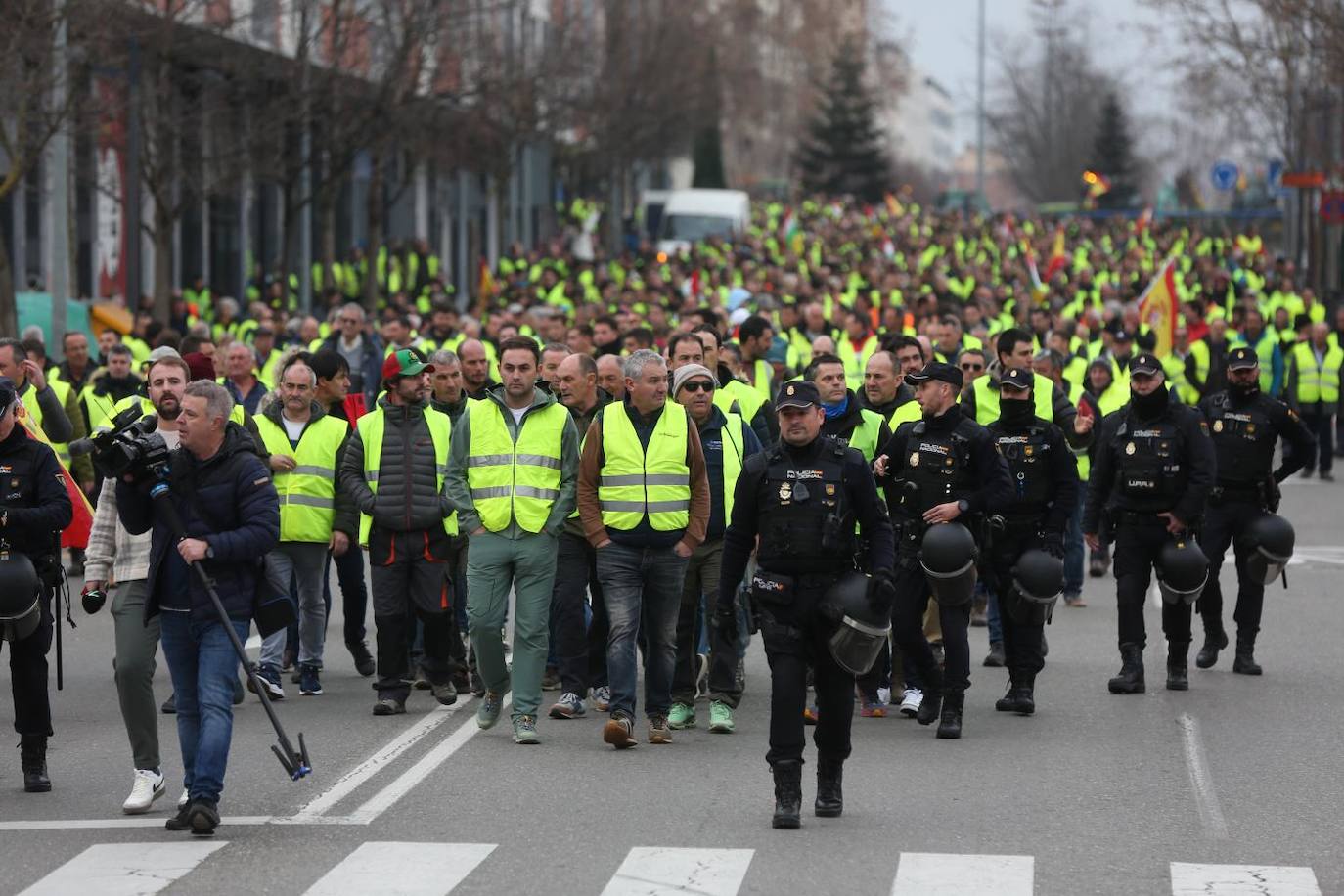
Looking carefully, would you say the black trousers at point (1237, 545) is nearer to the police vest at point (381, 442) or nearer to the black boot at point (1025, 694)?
the black boot at point (1025, 694)

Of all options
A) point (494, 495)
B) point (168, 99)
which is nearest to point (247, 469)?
point (494, 495)

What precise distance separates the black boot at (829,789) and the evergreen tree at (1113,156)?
339ft

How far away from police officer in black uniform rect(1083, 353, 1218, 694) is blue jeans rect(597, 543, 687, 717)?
274 centimetres

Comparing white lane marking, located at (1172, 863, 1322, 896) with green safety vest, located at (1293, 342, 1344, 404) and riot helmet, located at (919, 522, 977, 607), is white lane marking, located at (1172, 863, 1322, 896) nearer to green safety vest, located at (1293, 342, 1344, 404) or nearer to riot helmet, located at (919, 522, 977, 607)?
riot helmet, located at (919, 522, 977, 607)

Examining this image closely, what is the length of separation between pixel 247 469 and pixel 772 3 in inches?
4809

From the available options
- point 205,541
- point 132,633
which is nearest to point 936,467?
point 205,541

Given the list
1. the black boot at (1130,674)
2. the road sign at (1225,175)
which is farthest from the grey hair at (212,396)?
the road sign at (1225,175)

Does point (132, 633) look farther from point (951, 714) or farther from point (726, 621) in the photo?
point (951, 714)

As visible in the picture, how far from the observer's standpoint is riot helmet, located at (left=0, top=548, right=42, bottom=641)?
9.96 metres

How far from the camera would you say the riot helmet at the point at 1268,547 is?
44.5 feet

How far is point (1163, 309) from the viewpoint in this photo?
27500 millimetres

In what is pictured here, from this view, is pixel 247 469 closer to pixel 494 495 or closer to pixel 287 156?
pixel 494 495

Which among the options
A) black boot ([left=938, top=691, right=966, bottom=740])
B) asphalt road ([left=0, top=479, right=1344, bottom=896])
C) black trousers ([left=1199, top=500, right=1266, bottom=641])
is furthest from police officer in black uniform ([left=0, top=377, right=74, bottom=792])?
black trousers ([left=1199, top=500, right=1266, bottom=641])

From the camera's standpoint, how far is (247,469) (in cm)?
941
